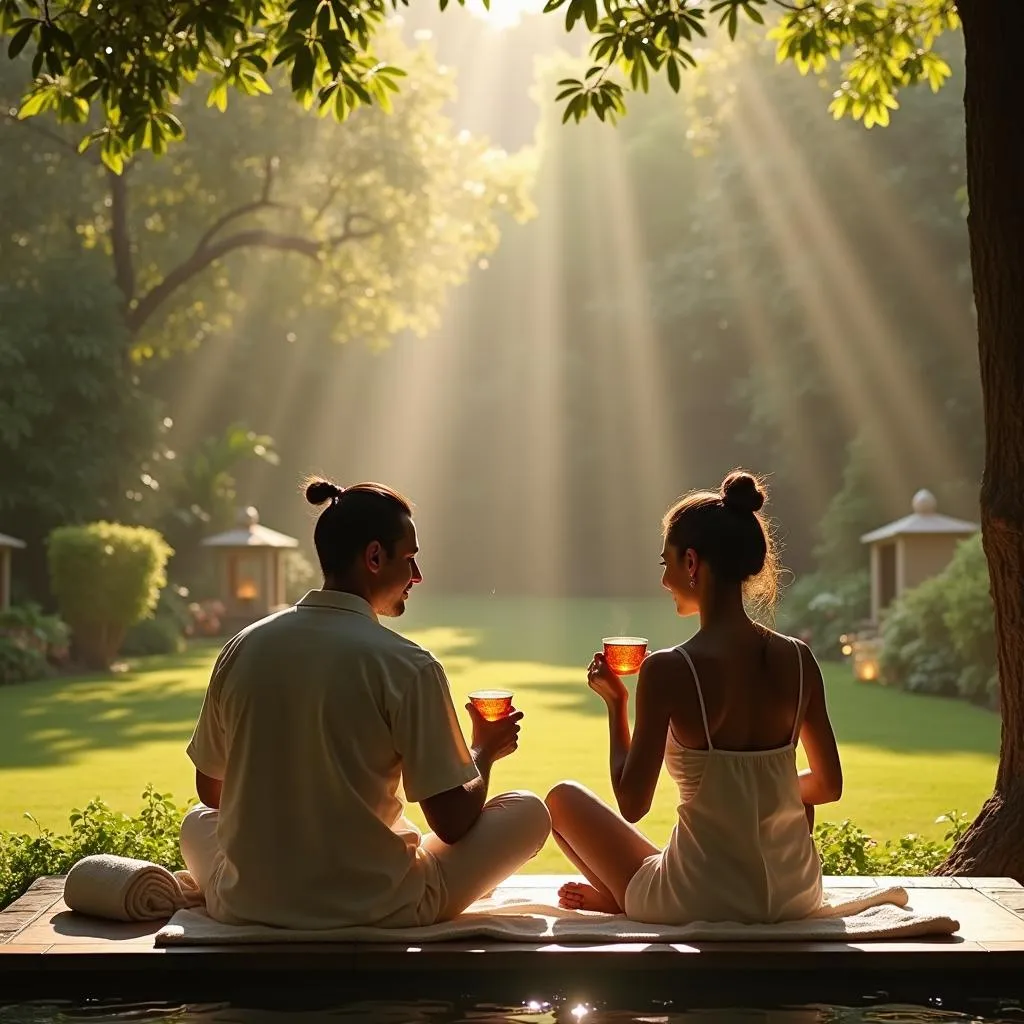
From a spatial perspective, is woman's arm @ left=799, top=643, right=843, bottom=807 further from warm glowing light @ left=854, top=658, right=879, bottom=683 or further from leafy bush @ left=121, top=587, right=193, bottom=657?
leafy bush @ left=121, top=587, right=193, bottom=657

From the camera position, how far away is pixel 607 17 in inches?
247

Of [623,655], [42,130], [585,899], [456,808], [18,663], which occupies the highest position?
[42,130]

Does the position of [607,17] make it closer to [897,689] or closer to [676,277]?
[897,689]

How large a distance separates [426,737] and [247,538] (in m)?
19.8

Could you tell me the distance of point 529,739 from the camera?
11.2 meters

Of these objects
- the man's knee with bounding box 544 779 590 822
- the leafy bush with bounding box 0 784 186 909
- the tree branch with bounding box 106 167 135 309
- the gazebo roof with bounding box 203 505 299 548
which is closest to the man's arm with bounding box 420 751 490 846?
the man's knee with bounding box 544 779 590 822

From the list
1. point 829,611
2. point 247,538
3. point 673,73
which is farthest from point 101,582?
point 673,73

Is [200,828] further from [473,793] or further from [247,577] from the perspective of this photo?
[247,577]

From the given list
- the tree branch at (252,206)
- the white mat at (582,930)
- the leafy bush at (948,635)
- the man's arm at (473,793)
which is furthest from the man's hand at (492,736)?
the tree branch at (252,206)

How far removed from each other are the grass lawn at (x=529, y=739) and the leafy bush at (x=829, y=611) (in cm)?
173

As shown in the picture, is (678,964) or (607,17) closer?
(678,964)

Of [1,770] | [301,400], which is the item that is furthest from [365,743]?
[301,400]

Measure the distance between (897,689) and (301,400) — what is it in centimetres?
2569

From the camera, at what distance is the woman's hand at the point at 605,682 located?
159 inches
